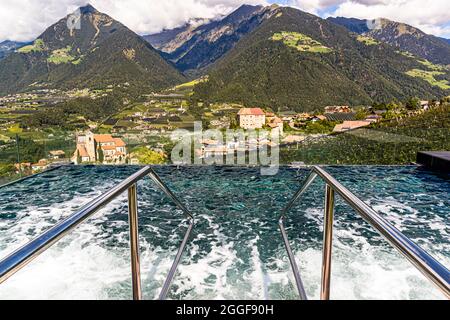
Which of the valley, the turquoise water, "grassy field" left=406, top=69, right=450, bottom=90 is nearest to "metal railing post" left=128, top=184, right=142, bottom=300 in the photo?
the turquoise water

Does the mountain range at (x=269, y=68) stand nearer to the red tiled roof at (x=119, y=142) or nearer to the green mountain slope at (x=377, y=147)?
the red tiled roof at (x=119, y=142)

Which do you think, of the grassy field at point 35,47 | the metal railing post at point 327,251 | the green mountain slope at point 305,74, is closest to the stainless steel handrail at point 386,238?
the metal railing post at point 327,251

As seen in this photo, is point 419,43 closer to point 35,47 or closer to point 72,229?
point 35,47

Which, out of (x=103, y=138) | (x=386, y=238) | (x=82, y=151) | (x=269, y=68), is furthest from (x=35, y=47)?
(x=386, y=238)

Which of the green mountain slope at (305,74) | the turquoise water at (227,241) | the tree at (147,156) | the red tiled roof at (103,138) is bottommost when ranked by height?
the turquoise water at (227,241)

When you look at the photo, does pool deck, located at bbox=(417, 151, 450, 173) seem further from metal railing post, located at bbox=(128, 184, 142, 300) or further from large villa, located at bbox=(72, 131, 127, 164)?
large villa, located at bbox=(72, 131, 127, 164)

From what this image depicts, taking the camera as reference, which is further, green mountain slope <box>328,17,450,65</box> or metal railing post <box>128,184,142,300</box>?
green mountain slope <box>328,17,450,65</box>
